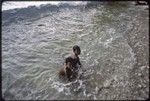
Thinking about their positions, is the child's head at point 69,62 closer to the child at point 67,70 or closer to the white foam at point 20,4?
→ the child at point 67,70

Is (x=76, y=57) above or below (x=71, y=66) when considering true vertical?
above

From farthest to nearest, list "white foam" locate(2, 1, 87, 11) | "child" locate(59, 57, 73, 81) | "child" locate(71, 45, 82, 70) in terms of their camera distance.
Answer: "white foam" locate(2, 1, 87, 11) < "child" locate(71, 45, 82, 70) < "child" locate(59, 57, 73, 81)

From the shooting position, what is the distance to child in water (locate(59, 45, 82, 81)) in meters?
4.93

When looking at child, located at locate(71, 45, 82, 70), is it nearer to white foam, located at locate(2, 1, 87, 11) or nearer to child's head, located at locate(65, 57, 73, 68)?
child's head, located at locate(65, 57, 73, 68)

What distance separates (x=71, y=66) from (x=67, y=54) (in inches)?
43.1

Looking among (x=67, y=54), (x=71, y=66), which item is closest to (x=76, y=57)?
(x=71, y=66)

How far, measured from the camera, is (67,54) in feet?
20.4

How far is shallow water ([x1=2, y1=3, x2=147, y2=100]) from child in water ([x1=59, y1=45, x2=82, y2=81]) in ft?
0.49

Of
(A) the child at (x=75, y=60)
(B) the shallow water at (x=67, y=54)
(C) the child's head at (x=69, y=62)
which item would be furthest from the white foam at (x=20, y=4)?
(C) the child's head at (x=69, y=62)

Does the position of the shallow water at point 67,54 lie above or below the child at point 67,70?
below

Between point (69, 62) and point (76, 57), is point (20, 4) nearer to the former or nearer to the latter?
point (76, 57)

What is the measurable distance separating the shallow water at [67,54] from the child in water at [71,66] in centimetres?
15

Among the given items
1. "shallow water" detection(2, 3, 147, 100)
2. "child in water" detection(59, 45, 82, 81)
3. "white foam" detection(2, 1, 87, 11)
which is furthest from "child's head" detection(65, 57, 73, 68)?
"white foam" detection(2, 1, 87, 11)

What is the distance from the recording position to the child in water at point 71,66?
493cm
